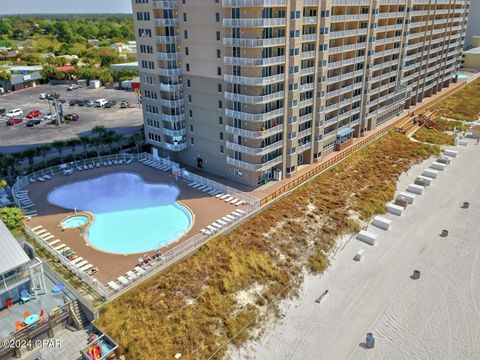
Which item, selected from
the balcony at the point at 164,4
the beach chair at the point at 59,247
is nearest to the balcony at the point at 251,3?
the balcony at the point at 164,4

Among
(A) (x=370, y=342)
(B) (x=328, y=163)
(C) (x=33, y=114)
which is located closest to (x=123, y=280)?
(A) (x=370, y=342)

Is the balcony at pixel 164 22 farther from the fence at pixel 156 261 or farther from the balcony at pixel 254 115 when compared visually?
the fence at pixel 156 261

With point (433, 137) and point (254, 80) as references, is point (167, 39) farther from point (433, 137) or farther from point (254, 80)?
point (433, 137)

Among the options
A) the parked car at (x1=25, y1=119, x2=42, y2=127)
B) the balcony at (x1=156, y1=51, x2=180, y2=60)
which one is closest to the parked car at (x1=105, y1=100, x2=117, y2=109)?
the parked car at (x1=25, y1=119, x2=42, y2=127)

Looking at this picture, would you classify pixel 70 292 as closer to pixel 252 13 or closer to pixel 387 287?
pixel 387 287

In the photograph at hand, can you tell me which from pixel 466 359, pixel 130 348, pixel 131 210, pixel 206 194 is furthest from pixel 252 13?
pixel 466 359

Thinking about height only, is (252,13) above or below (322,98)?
above
